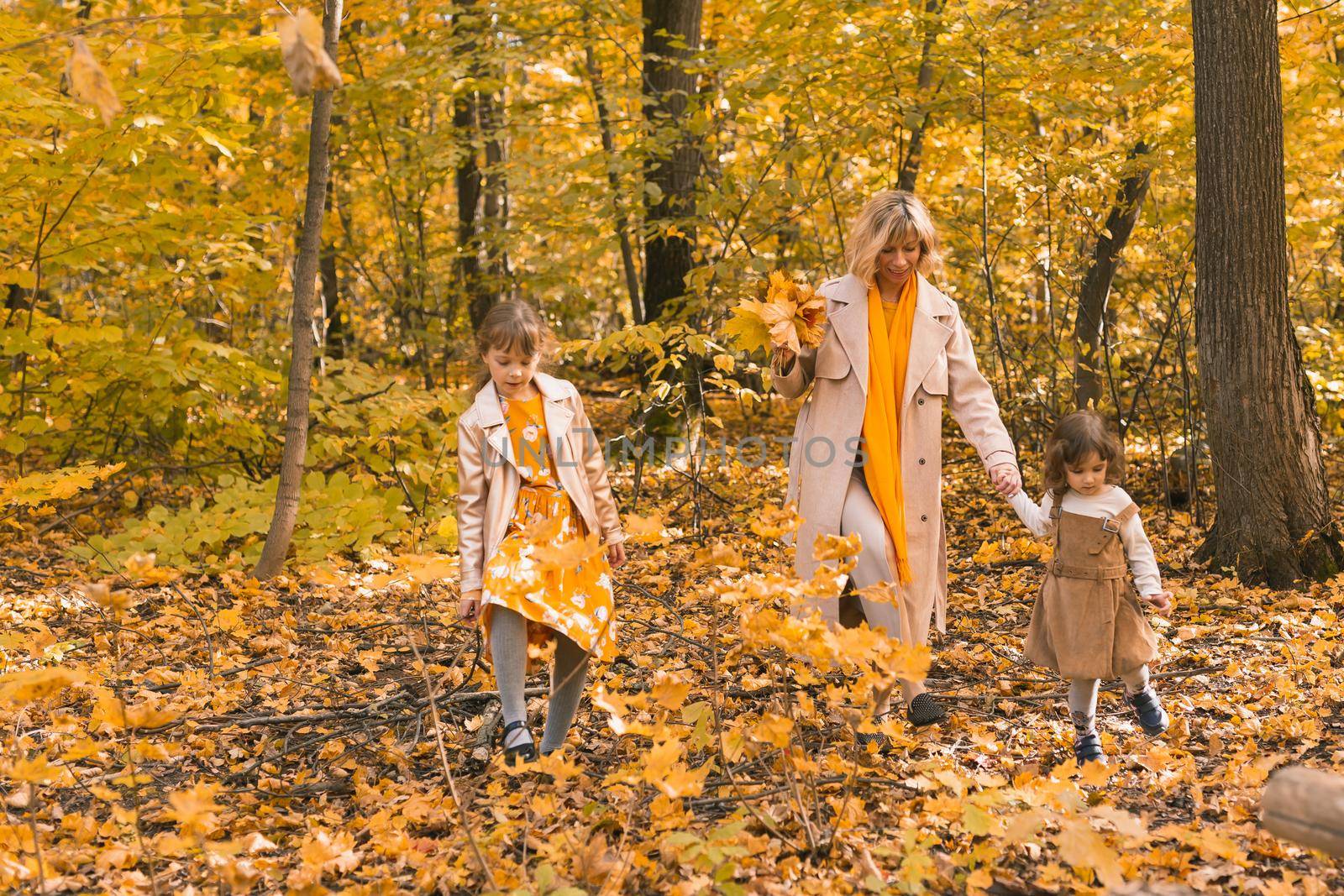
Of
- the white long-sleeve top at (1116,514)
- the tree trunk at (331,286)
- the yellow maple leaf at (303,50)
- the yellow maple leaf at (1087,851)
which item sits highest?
the tree trunk at (331,286)

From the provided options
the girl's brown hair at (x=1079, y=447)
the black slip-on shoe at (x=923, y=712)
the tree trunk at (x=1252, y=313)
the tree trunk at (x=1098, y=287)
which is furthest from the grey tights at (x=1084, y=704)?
the tree trunk at (x=1098, y=287)

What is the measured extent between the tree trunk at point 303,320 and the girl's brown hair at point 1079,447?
3.47 metres

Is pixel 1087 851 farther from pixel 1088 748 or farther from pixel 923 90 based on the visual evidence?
pixel 923 90

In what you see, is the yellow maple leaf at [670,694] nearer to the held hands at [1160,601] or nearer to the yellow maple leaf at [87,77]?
the held hands at [1160,601]

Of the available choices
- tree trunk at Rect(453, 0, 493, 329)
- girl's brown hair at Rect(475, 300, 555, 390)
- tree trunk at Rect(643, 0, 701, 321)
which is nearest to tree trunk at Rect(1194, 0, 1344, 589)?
tree trunk at Rect(643, 0, 701, 321)

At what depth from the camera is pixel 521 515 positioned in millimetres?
3199

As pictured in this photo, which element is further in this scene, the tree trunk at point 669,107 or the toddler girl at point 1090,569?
the tree trunk at point 669,107

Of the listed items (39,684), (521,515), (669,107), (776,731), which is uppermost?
(669,107)

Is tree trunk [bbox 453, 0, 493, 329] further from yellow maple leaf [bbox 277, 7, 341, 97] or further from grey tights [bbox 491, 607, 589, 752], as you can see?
yellow maple leaf [bbox 277, 7, 341, 97]

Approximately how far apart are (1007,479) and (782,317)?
0.87 meters

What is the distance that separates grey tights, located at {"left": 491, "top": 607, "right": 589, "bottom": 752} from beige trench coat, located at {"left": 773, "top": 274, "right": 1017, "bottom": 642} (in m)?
0.86

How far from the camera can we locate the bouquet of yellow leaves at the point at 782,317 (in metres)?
3.32

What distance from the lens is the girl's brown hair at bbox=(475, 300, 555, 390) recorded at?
3.15m

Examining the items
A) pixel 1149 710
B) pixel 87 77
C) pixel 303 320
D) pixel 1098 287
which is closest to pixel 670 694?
pixel 1149 710
